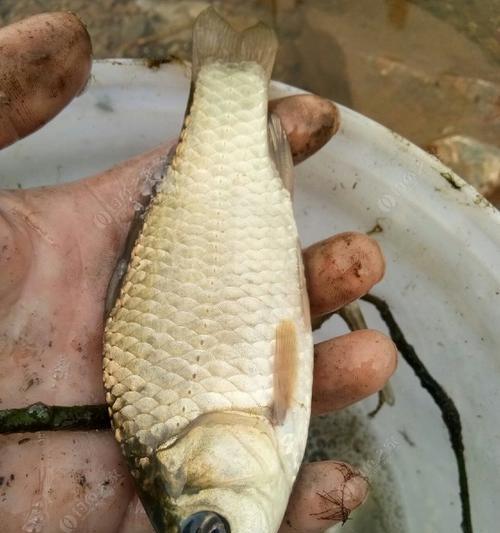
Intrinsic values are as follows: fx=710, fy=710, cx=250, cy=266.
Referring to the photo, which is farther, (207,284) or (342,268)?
(342,268)

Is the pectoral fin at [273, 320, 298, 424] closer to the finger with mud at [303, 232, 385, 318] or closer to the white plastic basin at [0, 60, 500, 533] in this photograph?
the finger with mud at [303, 232, 385, 318]

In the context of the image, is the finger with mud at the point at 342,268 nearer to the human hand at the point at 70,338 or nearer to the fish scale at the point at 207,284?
the human hand at the point at 70,338

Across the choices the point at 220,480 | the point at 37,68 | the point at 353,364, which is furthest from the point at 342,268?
the point at 37,68

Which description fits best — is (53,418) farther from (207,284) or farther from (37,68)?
(37,68)

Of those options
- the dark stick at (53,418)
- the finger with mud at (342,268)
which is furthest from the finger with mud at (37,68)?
the finger with mud at (342,268)

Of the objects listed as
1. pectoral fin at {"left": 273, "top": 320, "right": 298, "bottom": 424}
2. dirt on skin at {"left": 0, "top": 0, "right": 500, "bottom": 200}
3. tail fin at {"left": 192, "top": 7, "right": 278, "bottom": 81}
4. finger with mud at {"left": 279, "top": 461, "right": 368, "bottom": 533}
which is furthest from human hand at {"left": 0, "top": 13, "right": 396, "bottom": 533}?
dirt on skin at {"left": 0, "top": 0, "right": 500, "bottom": 200}

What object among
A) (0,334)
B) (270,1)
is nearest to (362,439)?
(0,334)
